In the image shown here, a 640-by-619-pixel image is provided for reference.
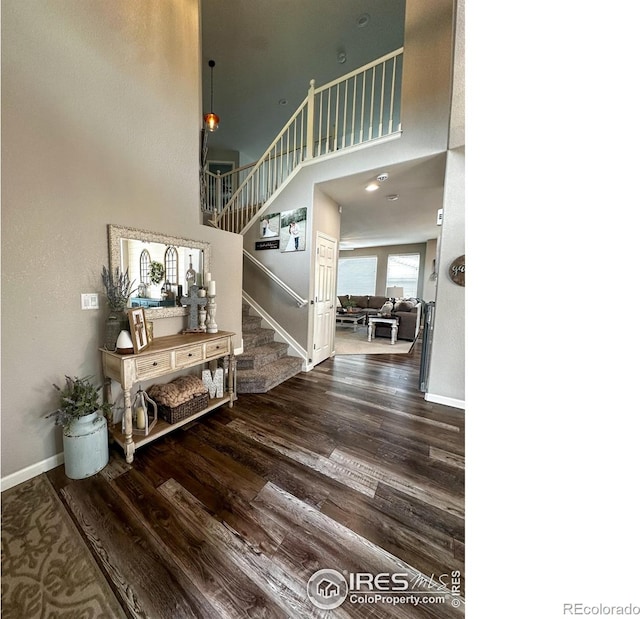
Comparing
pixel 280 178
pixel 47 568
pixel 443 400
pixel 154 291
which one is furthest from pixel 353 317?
pixel 47 568

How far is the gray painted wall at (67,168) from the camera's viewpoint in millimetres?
1391

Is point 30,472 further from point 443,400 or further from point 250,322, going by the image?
point 443,400

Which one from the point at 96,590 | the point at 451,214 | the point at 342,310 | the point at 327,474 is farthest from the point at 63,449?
the point at 342,310

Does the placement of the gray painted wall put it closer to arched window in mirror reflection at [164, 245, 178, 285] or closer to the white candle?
arched window in mirror reflection at [164, 245, 178, 285]

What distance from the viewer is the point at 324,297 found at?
3848 mm

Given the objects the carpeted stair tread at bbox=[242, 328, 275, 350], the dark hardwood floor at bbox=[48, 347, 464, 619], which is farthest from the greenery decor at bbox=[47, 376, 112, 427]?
the carpeted stair tread at bbox=[242, 328, 275, 350]

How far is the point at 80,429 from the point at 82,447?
11 cm

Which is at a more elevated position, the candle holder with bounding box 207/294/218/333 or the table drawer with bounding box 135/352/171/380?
the candle holder with bounding box 207/294/218/333

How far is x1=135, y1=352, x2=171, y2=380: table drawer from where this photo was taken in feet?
5.41

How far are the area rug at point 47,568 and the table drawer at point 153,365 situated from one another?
741 mm

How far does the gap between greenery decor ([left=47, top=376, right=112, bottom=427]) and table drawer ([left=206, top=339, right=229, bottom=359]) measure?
752 mm

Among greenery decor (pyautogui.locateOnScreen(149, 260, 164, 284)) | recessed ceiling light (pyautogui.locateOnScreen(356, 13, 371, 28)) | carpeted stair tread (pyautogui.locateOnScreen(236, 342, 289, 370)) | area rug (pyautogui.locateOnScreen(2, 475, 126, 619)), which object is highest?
recessed ceiling light (pyautogui.locateOnScreen(356, 13, 371, 28))
